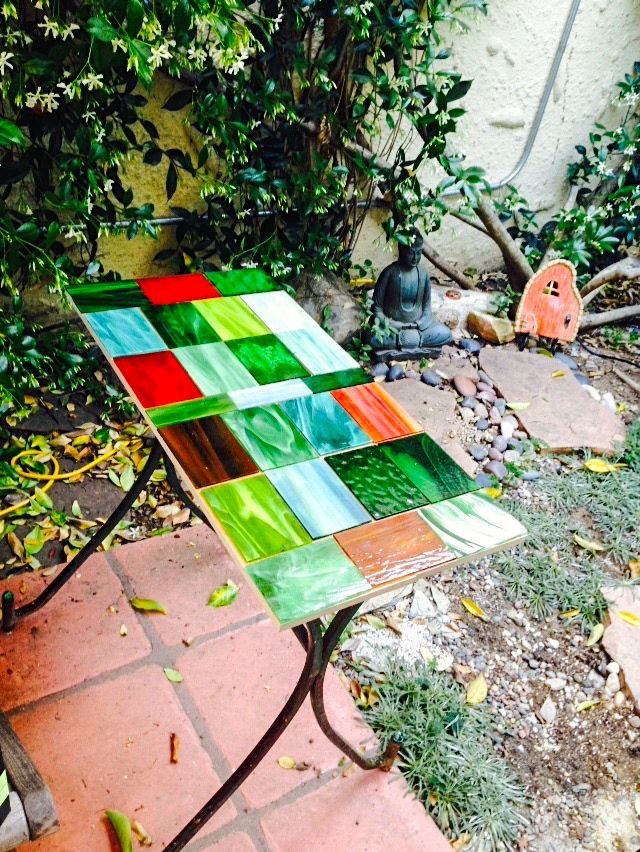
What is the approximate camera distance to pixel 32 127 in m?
2.21

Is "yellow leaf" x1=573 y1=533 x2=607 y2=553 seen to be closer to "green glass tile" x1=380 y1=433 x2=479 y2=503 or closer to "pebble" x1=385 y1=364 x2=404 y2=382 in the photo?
"pebble" x1=385 y1=364 x2=404 y2=382

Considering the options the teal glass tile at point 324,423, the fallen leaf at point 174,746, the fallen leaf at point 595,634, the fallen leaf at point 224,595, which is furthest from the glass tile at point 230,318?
the fallen leaf at point 595,634

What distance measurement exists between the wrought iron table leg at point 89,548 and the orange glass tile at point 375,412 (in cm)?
49

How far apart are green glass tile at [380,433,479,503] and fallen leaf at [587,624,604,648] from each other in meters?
1.22

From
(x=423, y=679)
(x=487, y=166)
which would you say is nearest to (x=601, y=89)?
(x=487, y=166)

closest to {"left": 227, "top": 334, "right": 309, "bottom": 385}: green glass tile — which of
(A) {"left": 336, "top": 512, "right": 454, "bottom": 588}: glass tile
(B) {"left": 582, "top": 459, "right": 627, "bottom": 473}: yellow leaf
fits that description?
(A) {"left": 336, "top": 512, "right": 454, "bottom": 588}: glass tile

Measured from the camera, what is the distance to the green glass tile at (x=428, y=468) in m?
1.20

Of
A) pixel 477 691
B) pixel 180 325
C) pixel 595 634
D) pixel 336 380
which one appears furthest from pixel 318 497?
pixel 595 634

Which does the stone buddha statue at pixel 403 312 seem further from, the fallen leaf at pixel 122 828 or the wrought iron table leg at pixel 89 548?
the fallen leaf at pixel 122 828

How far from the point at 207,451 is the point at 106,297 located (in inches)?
20.9

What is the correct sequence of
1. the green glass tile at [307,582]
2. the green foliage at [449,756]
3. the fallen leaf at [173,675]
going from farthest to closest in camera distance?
the fallen leaf at [173,675]
the green foliage at [449,756]
the green glass tile at [307,582]

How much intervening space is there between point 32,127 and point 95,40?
1.52 ft

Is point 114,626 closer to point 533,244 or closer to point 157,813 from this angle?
point 157,813

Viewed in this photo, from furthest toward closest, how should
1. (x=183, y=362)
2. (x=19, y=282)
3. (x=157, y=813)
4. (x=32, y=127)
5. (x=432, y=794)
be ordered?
(x=19, y=282), (x=32, y=127), (x=432, y=794), (x=157, y=813), (x=183, y=362)
